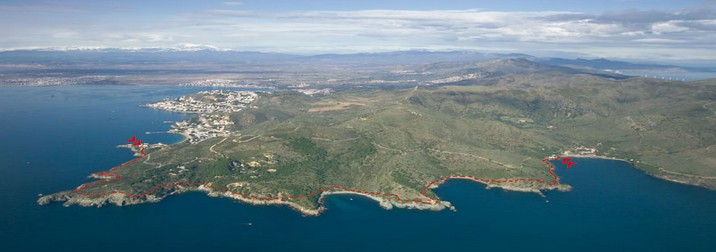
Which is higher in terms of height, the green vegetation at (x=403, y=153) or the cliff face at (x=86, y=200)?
the green vegetation at (x=403, y=153)

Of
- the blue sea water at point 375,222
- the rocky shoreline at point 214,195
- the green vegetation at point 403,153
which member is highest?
the green vegetation at point 403,153

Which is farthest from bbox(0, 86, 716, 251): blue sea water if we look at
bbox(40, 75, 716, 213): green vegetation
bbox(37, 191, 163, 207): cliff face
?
bbox(40, 75, 716, 213): green vegetation

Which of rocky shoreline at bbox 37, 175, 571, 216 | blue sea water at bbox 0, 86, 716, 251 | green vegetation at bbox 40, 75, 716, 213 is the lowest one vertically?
blue sea water at bbox 0, 86, 716, 251

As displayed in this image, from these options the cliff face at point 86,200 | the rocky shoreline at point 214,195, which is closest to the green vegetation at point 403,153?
the rocky shoreline at point 214,195

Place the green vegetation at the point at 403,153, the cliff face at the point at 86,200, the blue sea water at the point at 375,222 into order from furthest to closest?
1. the green vegetation at the point at 403,153
2. the cliff face at the point at 86,200
3. the blue sea water at the point at 375,222

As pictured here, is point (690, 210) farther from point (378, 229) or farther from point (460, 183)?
point (378, 229)

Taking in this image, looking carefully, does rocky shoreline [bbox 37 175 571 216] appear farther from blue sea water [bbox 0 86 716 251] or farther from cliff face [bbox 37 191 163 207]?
blue sea water [bbox 0 86 716 251]

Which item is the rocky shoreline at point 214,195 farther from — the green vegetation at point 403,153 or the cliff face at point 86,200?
the green vegetation at point 403,153

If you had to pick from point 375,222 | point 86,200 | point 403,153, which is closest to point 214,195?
point 86,200

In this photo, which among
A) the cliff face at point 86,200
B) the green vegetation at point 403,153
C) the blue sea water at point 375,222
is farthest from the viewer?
the green vegetation at point 403,153
